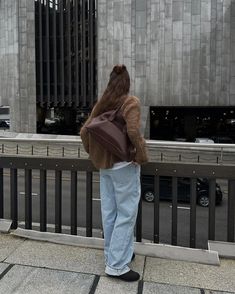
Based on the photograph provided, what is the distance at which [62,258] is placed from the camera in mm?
3941

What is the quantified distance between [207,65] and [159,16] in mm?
5885

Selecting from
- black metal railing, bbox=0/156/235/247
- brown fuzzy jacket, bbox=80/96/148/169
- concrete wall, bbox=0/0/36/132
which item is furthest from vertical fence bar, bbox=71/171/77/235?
concrete wall, bbox=0/0/36/132

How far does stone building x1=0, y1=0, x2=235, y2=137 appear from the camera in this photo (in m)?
34.9

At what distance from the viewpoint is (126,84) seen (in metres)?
3.46

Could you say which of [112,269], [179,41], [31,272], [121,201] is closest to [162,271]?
[112,269]

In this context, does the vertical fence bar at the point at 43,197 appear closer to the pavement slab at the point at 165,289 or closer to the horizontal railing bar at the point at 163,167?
the horizontal railing bar at the point at 163,167

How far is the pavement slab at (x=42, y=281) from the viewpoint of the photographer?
3.23 metres

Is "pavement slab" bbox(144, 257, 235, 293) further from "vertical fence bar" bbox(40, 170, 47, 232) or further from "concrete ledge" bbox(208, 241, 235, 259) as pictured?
"vertical fence bar" bbox(40, 170, 47, 232)

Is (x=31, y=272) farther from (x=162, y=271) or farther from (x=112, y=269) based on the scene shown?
(x=162, y=271)

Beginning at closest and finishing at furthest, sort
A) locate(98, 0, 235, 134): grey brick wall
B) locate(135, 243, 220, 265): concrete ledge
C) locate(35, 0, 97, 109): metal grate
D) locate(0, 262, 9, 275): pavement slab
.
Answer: locate(0, 262, 9, 275): pavement slab < locate(135, 243, 220, 265): concrete ledge < locate(98, 0, 235, 134): grey brick wall < locate(35, 0, 97, 109): metal grate

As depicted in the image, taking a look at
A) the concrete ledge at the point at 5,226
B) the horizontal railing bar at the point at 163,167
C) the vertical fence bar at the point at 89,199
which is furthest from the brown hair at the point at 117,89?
the concrete ledge at the point at 5,226

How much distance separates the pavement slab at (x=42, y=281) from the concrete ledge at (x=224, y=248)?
1325 millimetres

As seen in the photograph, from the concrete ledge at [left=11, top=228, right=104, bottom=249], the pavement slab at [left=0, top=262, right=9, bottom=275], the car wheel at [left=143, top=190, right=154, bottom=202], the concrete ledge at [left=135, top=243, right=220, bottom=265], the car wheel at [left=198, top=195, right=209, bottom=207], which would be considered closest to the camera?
the pavement slab at [left=0, top=262, right=9, bottom=275]

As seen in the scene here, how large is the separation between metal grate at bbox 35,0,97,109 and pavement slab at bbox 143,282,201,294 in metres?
35.9
